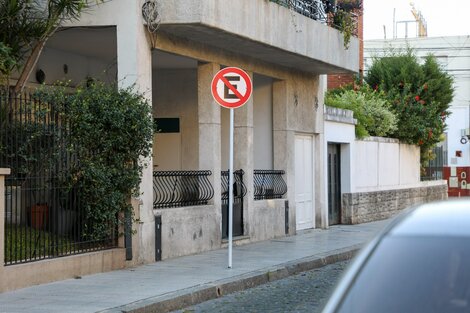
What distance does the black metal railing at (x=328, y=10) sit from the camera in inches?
787

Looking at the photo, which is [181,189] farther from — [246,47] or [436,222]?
[436,222]

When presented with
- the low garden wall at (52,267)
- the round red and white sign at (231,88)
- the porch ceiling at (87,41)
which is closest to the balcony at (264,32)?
the round red and white sign at (231,88)

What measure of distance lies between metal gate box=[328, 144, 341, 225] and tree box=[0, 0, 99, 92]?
36.8ft

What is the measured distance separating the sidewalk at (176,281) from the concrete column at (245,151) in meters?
0.75

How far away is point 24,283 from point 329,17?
1178cm

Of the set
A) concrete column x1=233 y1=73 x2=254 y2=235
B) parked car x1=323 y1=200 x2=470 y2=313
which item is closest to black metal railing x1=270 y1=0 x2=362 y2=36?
concrete column x1=233 y1=73 x2=254 y2=235

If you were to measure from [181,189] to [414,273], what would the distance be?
508 inches

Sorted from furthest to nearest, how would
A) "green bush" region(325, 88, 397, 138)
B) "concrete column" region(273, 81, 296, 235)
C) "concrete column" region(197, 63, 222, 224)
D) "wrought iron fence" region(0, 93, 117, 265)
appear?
"green bush" region(325, 88, 397, 138)
"concrete column" region(273, 81, 296, 235)
"concrete column" region(197, 63, 222, 224)
"wrought iron fence" region(0, 93, 117, 265)

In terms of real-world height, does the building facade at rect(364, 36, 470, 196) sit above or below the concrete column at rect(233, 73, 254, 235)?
above

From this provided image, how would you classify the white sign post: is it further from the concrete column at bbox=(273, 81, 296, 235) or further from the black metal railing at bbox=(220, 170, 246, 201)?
the concrete column at bbox=(273, 81, 296, 235)

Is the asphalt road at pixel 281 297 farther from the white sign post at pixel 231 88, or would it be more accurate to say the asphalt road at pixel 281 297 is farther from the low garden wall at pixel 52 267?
the low garden wall at pixel 52 267

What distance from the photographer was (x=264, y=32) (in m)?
17.4

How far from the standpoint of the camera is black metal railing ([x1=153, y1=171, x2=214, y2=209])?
1605cm

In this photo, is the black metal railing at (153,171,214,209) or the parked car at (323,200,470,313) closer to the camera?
the parked car at (323,200,470,313)
